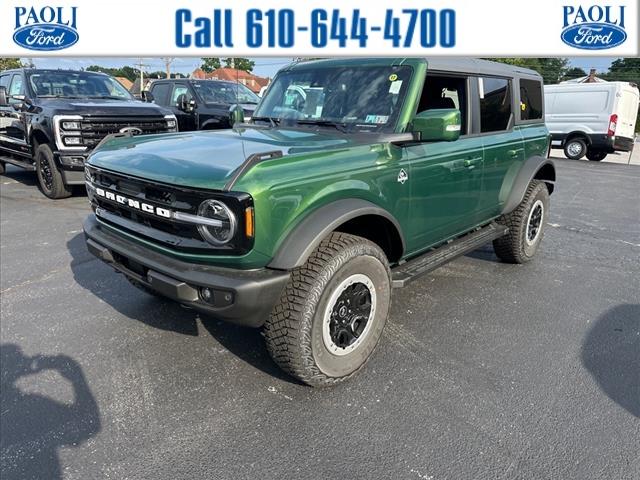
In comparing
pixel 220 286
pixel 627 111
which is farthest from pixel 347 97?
pixel 627 111

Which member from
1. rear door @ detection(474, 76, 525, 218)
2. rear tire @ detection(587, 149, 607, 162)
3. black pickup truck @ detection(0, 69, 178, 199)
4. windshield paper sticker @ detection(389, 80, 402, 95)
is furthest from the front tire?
rear tire @ detection(587, 149, 607, 162)

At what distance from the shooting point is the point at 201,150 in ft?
9.37

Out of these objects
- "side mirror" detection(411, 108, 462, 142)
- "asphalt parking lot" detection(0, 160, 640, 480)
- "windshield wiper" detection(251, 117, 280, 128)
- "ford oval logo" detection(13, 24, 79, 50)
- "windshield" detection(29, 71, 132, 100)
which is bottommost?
"asphalt parking lot" detection(0, 160, 640, 480)

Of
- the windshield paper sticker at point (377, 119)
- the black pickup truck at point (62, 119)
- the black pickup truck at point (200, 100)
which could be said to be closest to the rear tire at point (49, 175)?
the black pickup truck at point (62, 119)

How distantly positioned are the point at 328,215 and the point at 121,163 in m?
1.30

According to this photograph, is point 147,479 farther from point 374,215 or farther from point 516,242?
point 516,242

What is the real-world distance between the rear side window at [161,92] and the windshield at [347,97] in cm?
761

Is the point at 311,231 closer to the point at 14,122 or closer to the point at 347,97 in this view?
the point at 347,97

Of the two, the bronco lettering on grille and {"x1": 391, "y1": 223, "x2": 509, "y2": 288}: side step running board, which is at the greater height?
the bronco lettering on grille

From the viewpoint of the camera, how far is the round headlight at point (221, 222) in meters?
2.33

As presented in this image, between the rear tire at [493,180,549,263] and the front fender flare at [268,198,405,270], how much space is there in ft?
8.16

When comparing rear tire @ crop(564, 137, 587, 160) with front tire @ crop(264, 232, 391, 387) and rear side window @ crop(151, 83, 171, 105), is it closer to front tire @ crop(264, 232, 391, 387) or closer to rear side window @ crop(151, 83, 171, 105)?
rear side window @ crop(151, 83, 171, 105)

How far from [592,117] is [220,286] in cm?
1631

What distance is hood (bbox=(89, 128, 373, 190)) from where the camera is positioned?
2463 millimetres
